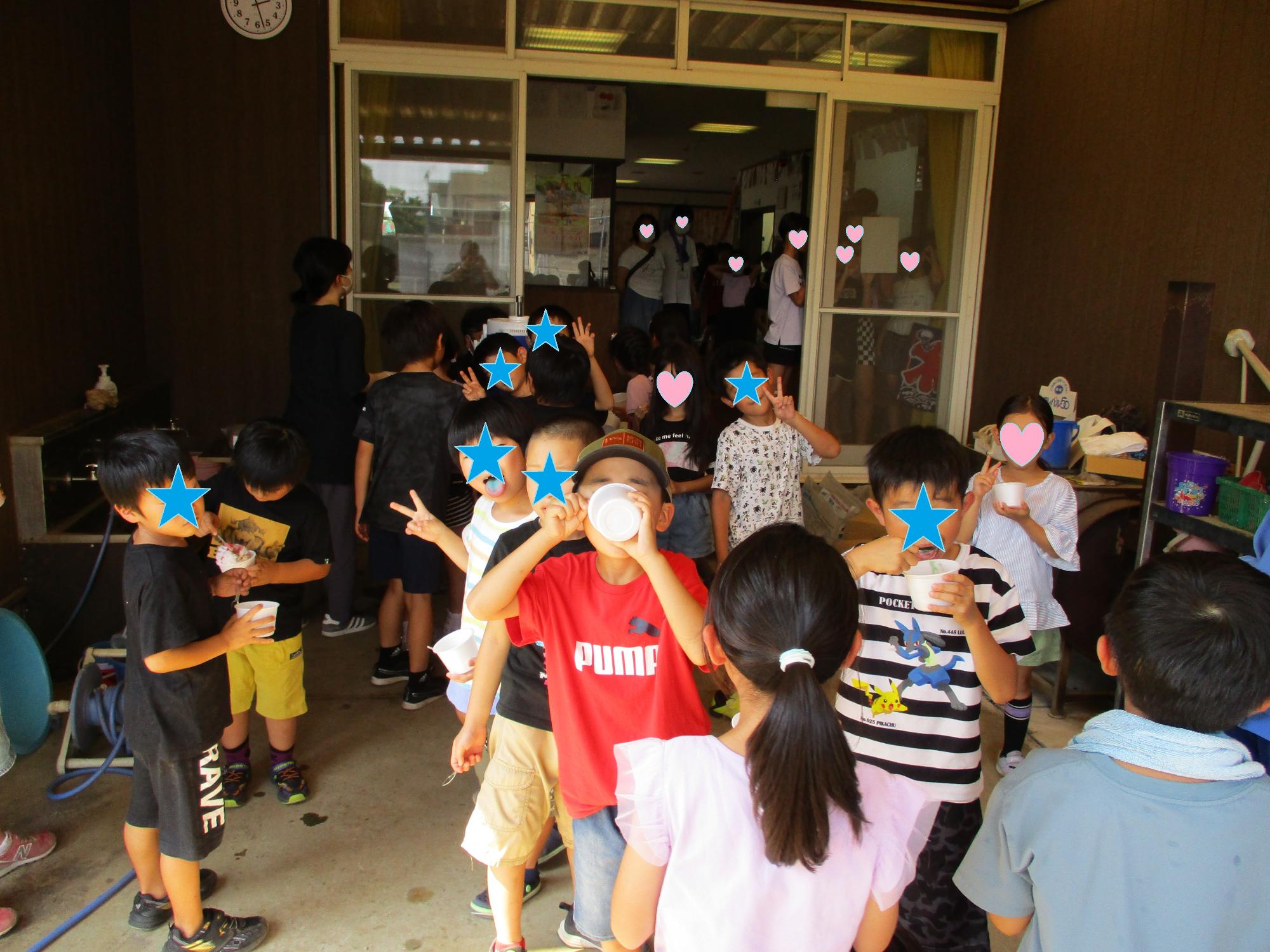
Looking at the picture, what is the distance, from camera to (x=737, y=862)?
47.0 inches

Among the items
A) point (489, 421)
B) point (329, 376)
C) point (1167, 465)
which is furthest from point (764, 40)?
point (489, 421)

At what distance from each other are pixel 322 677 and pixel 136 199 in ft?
9.19

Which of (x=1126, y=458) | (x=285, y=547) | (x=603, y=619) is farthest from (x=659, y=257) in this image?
(x=603, y=619)

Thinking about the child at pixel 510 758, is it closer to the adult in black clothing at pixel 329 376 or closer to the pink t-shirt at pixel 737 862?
the pink t-shirt at pixel 737 862

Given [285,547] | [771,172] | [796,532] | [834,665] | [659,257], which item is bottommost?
[285,547]

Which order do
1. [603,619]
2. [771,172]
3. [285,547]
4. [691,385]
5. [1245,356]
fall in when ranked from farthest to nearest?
[771,172], [1245,356], [691,385], [285,547], [603,619]

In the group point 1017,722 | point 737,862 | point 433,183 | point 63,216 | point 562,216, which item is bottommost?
point 1017,722

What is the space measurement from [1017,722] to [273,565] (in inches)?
84.3

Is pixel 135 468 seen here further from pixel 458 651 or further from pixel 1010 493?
pixel 1010 493

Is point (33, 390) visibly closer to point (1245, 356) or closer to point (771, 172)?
point (1245, 356)

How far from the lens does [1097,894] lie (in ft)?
3.92

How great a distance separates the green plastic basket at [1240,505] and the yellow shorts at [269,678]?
2.64 metres

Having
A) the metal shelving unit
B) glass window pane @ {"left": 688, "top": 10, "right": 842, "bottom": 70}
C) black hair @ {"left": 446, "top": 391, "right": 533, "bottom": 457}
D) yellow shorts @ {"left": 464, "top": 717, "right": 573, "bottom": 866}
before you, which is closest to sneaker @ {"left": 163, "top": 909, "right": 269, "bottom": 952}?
yellow shorts @ {"left": 464, "top": 717, "right": 573, "bottom": 866}

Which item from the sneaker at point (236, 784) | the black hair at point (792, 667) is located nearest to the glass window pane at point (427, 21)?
the sneaker at point (236, 784)
